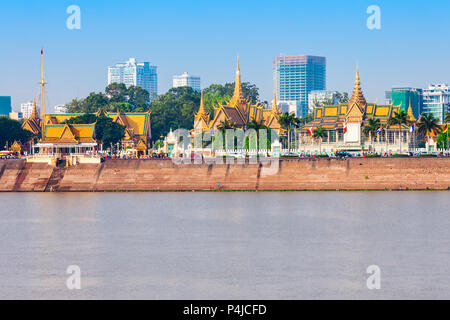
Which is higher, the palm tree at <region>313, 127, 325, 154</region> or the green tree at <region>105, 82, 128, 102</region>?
the green tree at <region>105, 82, 128, 102</region>

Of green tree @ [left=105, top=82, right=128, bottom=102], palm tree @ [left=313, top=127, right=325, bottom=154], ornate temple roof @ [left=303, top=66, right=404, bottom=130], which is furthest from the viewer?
green tree @ [left=105, top=82, right=128, bottom=102]

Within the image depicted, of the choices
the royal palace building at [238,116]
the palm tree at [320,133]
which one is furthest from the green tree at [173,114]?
the palm tree at [320,133]

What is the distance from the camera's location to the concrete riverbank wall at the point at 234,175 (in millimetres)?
87625

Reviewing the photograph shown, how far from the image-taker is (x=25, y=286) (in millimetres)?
37438

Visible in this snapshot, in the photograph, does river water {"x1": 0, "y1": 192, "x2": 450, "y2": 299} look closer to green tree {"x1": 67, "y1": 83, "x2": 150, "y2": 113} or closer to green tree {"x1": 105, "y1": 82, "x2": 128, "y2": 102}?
green tree {"x1": 67, "y1": 83, "x2": 150, "y2": 113}

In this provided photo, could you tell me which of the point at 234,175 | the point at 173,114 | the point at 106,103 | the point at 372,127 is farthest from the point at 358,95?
the point at 106,103

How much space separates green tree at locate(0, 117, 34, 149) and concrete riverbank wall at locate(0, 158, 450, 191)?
1317 inches

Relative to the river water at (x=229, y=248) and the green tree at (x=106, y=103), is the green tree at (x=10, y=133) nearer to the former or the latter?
the green tree at (x=106, y=103)

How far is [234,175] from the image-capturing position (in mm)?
92750

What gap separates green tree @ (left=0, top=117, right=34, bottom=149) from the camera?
133625 millimetres

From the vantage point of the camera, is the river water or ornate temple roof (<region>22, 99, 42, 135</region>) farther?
ornate temple roof (<region>22, 99, 42, 135</region>)

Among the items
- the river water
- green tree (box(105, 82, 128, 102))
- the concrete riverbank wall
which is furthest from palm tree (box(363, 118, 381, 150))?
green tree (box(105, 82, 128, 102))

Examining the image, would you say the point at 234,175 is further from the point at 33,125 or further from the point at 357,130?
the point at 33,125
